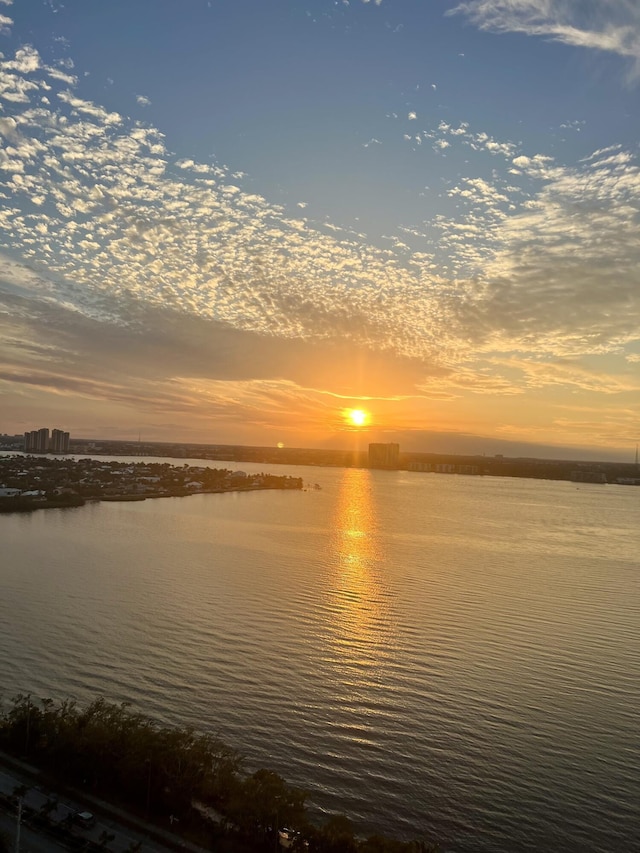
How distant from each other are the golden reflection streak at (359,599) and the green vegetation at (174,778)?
10.8 ft

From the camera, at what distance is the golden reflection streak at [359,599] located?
8.54 metres

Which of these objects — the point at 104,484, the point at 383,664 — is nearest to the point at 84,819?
the point at 383,664

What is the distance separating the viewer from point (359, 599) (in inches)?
457

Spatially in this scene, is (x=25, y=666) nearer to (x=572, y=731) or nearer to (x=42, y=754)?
(x=42, y=754)

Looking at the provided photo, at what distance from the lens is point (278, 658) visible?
8.05 metres

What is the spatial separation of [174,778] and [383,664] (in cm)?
389

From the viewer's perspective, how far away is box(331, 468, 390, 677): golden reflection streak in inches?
336

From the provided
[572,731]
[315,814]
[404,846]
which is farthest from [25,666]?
[572,731]

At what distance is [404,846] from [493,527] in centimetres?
2084

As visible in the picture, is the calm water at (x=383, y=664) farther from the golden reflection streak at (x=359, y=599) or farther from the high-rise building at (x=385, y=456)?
the high-rise building at (x=385, y=456)

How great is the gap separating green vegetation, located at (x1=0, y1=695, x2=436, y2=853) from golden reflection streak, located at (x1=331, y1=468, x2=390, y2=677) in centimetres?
329

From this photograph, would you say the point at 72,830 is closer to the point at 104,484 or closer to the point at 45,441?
the point at 104,484

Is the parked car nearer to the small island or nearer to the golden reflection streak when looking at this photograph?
the golden reflection streak

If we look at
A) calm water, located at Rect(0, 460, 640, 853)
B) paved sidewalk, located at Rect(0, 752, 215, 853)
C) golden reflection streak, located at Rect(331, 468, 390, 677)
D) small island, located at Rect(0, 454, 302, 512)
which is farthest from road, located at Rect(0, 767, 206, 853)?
small island, located at Rect(0, 454, 302, 512)
